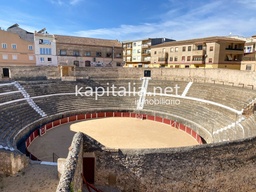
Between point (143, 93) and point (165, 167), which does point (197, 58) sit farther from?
point (165, 167)

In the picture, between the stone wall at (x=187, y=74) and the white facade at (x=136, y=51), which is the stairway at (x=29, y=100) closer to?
the stone wall at (x=187, y=74)

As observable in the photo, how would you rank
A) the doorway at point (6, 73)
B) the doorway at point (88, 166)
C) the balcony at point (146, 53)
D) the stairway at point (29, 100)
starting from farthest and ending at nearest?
1. the balcony at point (146, 53)
2. the doorway at point (6, 73)
3. the stairway at point (29, 100)
4. the doorway at point (88, 166)

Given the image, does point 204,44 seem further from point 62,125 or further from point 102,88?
point 62,125

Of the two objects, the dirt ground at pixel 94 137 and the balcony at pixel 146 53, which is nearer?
the dirt ground at pixel 94 137

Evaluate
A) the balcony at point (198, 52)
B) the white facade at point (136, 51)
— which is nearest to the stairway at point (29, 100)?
the balcony at point (198, 52)

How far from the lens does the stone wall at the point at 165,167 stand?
30.6ft

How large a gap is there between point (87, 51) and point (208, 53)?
25611 mm

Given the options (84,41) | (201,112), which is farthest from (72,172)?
(84,41)

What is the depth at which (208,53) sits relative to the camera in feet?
125

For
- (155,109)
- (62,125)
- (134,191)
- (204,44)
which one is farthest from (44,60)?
(134,191)

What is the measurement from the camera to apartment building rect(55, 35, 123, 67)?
39.7m

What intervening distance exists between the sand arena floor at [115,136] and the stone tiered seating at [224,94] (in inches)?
268

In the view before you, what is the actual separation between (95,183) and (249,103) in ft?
60.8

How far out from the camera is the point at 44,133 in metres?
20.2
